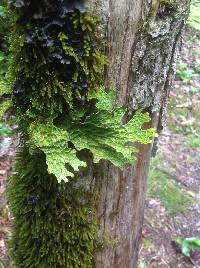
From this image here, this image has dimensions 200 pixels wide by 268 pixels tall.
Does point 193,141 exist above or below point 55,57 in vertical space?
below

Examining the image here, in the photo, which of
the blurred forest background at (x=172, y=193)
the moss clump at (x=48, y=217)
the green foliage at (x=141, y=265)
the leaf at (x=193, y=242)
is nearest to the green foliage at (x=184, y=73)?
the blurred forest background at (x=172, y=193)

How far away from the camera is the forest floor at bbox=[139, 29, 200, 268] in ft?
13.3

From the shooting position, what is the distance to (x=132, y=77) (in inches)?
65.6

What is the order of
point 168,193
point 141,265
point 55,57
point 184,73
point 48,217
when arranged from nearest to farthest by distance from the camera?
point 55,57 < point 48,217 < point 141,265 < point 168,193 < point 184,73

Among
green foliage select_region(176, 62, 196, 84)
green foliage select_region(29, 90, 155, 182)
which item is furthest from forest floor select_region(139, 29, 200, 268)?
green foliage select_region(29, 90, 155, 182)

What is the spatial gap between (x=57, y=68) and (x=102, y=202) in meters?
0.74

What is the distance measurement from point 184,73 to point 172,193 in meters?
2.97

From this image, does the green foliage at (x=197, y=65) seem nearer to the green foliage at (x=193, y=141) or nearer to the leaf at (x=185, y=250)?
the green foliage at (x=193, y=141)

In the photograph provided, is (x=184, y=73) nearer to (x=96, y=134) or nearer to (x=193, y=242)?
(x=193, y=242)

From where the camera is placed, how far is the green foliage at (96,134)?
1.51 meters

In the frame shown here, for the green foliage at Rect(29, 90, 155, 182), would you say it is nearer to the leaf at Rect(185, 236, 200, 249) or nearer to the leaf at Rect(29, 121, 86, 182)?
the leaf at Rect(29, 121, 86, 182)

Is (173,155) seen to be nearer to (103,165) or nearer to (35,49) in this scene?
(103,165)

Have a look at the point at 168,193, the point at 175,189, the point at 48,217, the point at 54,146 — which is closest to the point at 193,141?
the point at 175,189

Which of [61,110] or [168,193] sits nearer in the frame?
[61,110]
